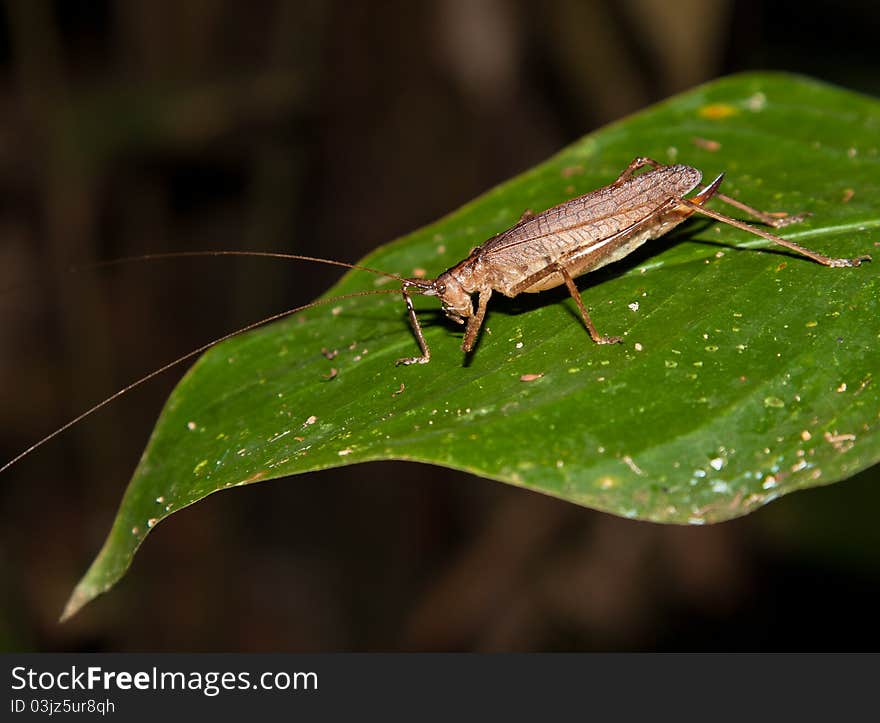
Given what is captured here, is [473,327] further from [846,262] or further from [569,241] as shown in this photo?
[846,262]

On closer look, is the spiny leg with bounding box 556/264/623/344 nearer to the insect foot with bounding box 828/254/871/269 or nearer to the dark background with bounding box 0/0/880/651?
the insect foot with bounding box 828/254/871/269

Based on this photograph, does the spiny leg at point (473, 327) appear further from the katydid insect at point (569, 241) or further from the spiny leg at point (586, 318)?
A: the spiny leg at point (586, 318)

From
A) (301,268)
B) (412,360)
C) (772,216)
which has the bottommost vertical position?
(301,268)

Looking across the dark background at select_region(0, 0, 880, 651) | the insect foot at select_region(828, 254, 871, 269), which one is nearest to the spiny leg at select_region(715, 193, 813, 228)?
the insect foot at select_region(828, 254, 871, 269)

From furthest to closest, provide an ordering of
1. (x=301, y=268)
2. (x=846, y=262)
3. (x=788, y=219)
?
(x=301, y=268)
(x=788, y=219)
(x=846, y=262)

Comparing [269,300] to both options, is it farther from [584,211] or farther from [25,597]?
[584,211]

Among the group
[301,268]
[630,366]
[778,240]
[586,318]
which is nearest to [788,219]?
[778,240]

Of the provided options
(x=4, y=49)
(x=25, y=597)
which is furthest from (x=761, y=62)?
(x=25, y=597)

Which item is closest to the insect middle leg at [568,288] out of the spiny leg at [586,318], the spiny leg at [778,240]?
the spiny leg at [586,318]
